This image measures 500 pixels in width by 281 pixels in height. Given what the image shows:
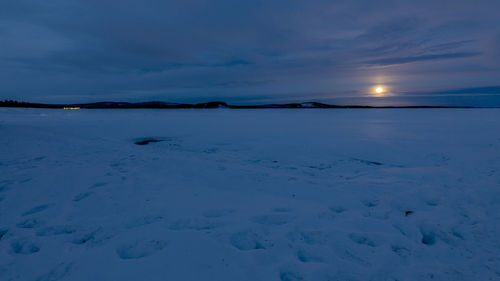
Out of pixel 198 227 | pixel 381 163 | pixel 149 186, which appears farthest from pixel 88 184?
pixel 381 163

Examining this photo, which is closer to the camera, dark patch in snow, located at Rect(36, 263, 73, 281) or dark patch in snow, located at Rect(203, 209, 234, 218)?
dark patch in snow, located at Rect(36, 263, 73, 281)

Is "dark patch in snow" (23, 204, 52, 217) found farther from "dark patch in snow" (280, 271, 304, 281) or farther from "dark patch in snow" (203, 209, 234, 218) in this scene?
"dark patch in snow" (280, 271, 304, 281)

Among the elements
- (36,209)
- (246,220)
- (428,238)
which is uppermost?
(36,209)

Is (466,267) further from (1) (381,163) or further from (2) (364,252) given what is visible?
(1) (381,163)

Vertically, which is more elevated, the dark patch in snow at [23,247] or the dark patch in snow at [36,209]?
the dark patch in snow at [36,209]

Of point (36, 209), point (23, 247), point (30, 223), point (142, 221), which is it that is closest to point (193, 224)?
point (142, 221)

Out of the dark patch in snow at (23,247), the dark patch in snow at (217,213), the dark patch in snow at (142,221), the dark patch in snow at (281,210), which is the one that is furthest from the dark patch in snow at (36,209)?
Result: the dark patch in snow at (281,210)

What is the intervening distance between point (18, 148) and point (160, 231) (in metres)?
7.41

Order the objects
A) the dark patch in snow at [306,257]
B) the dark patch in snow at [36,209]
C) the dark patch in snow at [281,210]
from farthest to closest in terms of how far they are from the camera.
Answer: the dark patch in snow at [281,210] < the dark patch in snow at [36,209] < the dark patch in snow at [306,257]

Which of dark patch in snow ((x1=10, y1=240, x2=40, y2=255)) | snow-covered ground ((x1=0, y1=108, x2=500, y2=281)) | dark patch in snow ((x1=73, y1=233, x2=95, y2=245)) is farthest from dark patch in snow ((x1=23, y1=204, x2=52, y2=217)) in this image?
dark patch in snow ((x1=73, y1=233, x2=95, y2=245))

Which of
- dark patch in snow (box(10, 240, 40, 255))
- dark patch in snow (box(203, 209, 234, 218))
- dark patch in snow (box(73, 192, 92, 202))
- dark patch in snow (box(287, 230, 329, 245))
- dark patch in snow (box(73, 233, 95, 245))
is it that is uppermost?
dark patch in snow (box(73, 192, 92, 202))

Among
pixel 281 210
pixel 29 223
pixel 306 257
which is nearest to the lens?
pixel 306 257

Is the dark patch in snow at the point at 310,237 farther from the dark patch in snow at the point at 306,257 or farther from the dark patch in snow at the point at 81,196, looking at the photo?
the dark patch in snow at the point at 81,196

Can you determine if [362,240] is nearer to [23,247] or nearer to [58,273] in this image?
[58,273]
